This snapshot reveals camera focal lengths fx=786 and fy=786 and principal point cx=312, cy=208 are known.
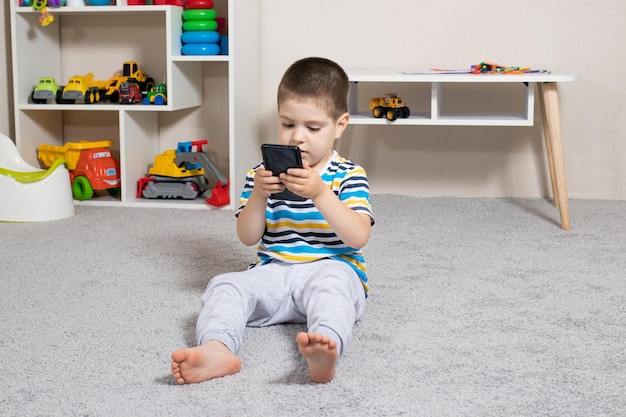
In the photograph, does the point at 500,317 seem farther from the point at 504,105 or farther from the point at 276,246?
the point at 504,105

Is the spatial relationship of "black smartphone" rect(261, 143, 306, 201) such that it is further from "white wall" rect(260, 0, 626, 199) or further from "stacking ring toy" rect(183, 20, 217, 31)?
Result: "white wall" rect(260, 0, 626, 199)

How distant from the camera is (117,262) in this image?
1754 mm

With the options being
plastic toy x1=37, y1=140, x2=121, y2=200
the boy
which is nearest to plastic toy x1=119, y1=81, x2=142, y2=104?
plastic toy x1=37, y1=140, x2=121, y2=200

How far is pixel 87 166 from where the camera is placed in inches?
98.2

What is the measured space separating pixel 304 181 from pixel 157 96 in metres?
1.38

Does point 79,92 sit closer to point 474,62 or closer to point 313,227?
point 474,62

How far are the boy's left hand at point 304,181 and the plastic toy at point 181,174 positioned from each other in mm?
1272

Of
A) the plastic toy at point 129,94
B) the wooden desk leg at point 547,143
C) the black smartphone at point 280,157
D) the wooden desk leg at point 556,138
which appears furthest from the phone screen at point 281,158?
the plastic toy at point 129,94

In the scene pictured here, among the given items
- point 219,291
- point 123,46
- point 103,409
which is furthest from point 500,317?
point 123,46

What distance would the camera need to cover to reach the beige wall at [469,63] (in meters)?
2.54

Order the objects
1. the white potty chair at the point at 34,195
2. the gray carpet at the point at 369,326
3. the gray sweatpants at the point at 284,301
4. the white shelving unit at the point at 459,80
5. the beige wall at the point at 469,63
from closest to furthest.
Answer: the gray carpet at the point at 369,326 < the gray sweatpants at the point at 284,301 < the white shelving unit at the point at 459,80 < the white potty chair at the point at 34,195 < the beige wall at the point at 469,63

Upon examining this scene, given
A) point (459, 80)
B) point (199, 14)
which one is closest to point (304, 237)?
point (459, 80)

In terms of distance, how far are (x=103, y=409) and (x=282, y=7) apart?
1.94 metres

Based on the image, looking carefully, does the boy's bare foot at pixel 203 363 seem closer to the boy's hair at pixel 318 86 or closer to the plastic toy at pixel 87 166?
the boy's hair at pixel 318 86
